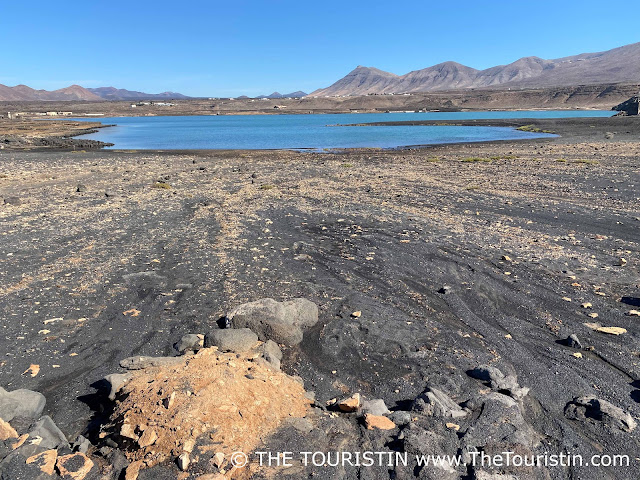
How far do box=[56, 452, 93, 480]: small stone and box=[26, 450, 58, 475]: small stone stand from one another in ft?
0.17

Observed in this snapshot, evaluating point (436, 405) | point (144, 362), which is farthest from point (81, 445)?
point (436, 405)

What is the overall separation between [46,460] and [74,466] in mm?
262

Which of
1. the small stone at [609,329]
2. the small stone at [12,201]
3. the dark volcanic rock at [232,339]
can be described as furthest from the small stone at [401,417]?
the small stone at [12,201]

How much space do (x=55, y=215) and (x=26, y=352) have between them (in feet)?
33.0

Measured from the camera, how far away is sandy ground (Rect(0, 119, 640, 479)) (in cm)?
589

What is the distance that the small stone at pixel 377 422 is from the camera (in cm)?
466

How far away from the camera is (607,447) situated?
15.0 ft

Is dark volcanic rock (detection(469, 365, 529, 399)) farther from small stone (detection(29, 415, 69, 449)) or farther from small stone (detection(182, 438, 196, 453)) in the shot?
small stone (detection(29, 415, 69, 449))

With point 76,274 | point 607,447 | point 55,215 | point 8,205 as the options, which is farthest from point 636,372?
point 8,205

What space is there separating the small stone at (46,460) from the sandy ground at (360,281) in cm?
79

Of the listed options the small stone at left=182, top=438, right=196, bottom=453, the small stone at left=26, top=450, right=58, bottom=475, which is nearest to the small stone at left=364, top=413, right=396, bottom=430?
the small stone at left=182, top=438, right=196, bottom=453

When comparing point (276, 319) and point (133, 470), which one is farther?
point (276, 319)
